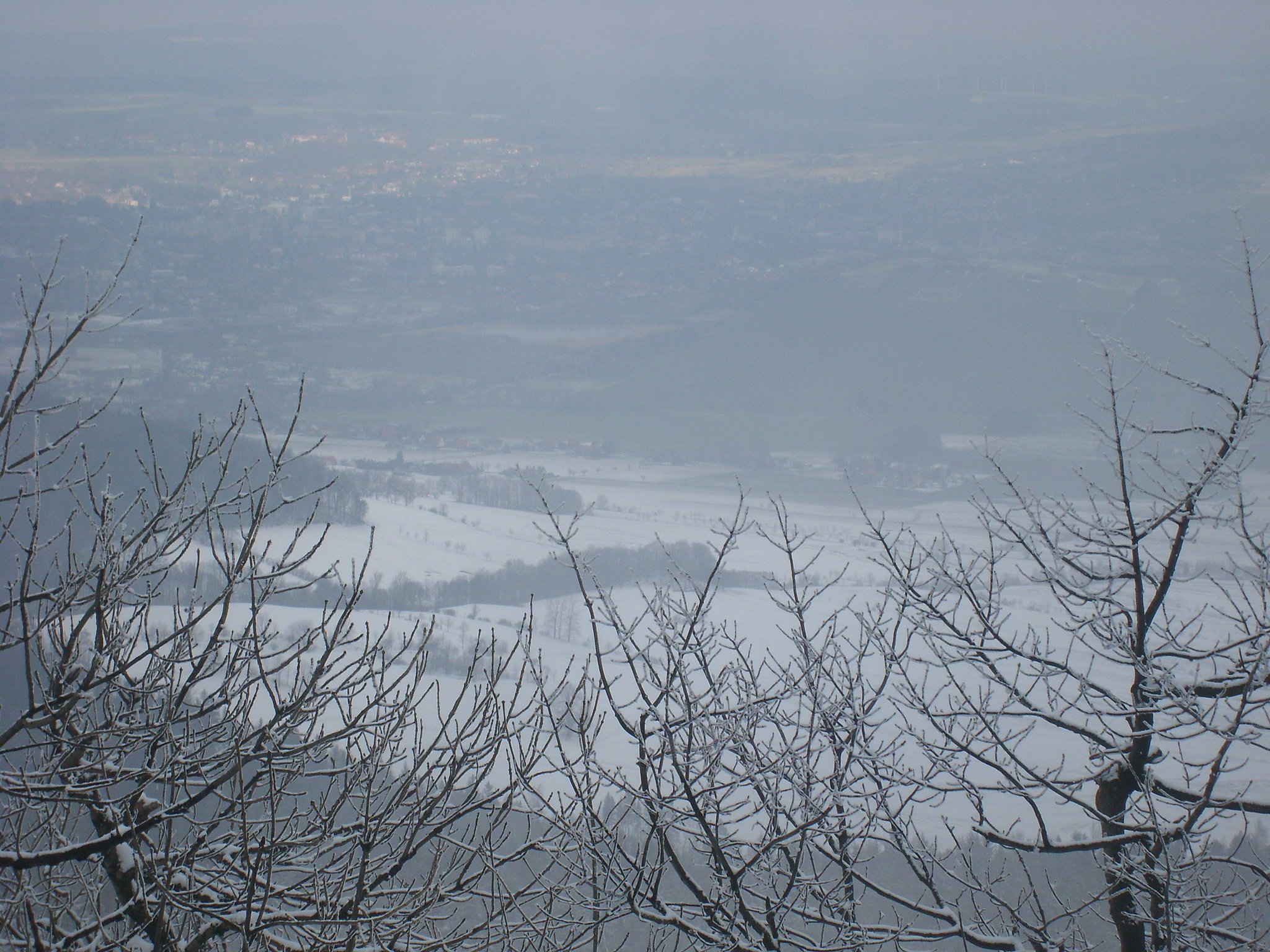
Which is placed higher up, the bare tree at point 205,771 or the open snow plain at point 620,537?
the open snow plain at point 620,537

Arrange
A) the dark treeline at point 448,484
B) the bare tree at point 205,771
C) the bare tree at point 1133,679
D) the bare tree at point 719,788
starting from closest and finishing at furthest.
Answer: the bare tree at point 205,771 < the bare tree at point 719,788 < the bare tree at point 1133,679 < the dark treeline at point 448,484

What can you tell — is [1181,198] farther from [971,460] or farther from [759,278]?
[971,460]

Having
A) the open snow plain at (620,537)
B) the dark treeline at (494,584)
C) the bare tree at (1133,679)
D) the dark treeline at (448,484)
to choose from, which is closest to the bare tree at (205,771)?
the bare tree at (1133,679)

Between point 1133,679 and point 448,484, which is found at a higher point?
point 448,484

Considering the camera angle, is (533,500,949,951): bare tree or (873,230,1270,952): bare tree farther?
(873,230,1270,952): bare tree

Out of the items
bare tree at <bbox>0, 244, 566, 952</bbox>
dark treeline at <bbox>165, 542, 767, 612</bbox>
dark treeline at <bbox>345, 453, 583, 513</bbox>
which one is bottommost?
bare tree at <bbox>0, 244, 566, 952</bbox>

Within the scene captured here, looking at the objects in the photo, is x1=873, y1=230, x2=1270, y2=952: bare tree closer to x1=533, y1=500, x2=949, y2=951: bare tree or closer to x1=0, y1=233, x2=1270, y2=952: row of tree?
x1=0, y1=233, x2=1270, y2=952: row of tree

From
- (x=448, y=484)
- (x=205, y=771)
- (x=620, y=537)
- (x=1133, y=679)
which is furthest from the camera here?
(x=448, y=484)

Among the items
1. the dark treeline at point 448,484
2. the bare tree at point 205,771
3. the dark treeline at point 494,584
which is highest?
the dark treeline at point 448,484

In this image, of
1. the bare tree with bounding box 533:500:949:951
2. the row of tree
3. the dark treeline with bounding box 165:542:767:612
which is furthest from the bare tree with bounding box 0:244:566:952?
the dark treeline with bounding box 165:542:767:612

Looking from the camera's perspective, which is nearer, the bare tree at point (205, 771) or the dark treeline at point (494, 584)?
the bare tree at point (205, 771)

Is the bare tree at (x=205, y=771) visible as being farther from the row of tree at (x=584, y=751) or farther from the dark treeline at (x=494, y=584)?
the dark treeline at (x=494, y=584)

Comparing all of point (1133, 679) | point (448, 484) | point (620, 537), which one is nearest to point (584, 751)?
point (1133, 679)

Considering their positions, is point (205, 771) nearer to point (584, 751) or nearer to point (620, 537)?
point (584, 751)
